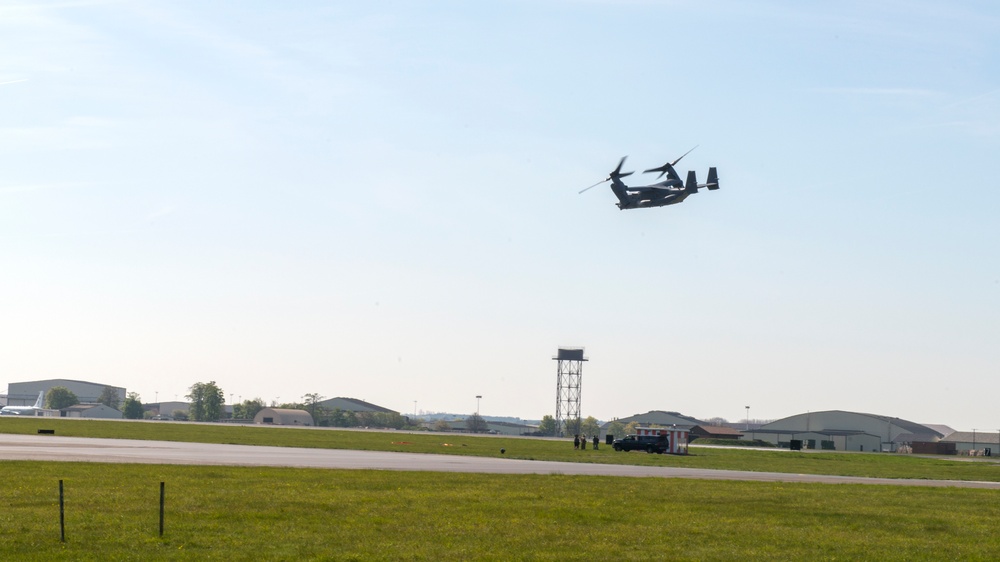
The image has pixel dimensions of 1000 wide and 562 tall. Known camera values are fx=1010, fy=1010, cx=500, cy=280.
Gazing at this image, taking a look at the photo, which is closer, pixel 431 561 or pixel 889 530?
pixel 431 561

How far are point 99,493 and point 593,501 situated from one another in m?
15.8

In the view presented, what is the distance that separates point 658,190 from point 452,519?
4443 centimetres

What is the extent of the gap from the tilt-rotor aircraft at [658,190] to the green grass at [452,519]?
29.7 meters

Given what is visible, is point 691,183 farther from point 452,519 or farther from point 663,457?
point 452,519

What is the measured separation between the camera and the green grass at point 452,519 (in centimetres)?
2267

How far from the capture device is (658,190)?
6875 centimetres

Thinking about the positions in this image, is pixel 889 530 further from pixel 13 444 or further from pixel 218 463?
pixel 13 444

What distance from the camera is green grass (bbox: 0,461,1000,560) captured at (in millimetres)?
22672

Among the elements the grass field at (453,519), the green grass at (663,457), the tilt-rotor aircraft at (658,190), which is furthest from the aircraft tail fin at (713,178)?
the grass field at (453,519)

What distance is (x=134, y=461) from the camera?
46875 millimetres

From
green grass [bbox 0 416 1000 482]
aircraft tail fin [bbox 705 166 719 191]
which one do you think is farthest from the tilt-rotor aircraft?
green grass [bbox 0 416 1000 482]

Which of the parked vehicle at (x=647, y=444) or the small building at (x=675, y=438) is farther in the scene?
the small building at (x=675, y=438)

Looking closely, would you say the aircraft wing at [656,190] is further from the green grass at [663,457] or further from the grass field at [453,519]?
the grass field at [453,519]

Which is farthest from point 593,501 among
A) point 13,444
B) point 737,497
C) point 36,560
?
point 13,444
